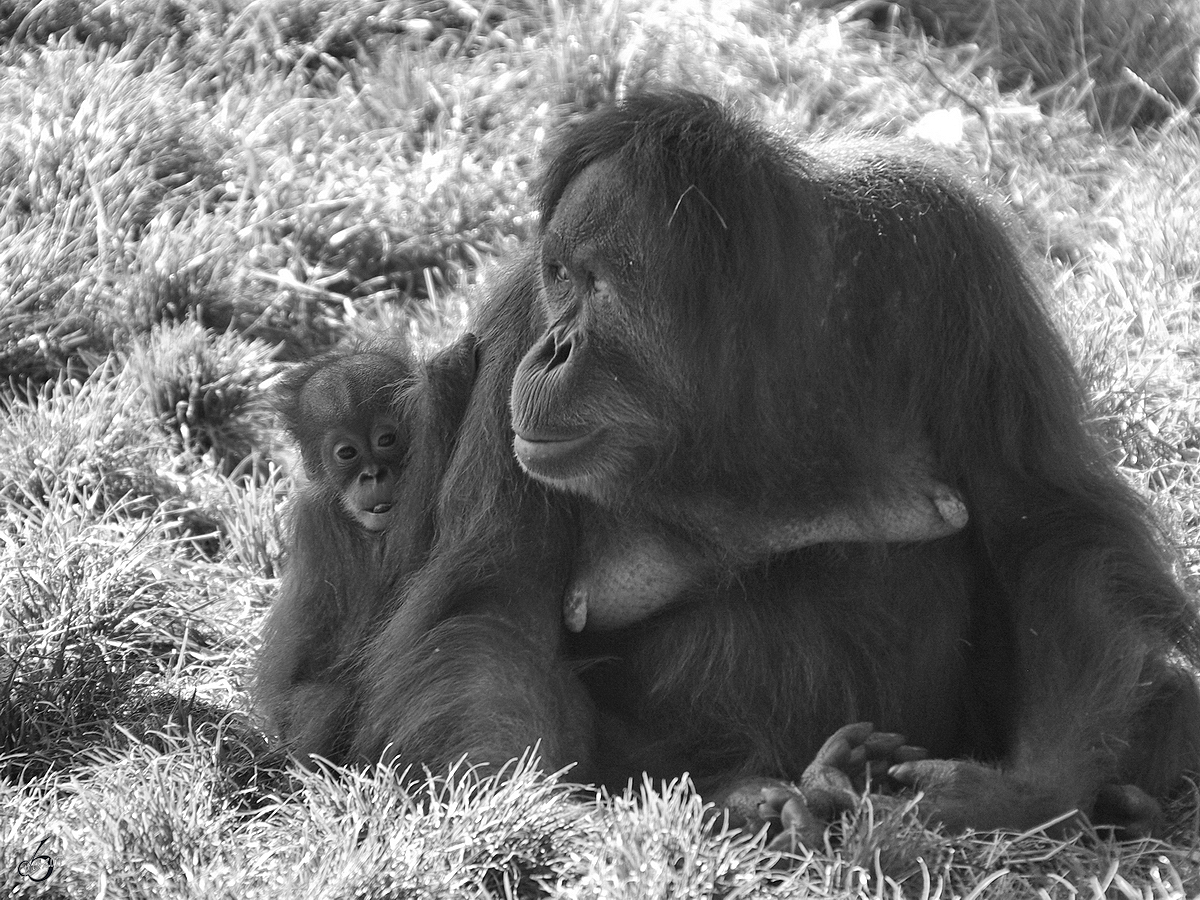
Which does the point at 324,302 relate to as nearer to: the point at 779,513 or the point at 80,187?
the point at 80,187

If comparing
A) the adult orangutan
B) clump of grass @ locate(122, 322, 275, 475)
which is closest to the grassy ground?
clump of grass @ locate(122, 322, 275, 475)

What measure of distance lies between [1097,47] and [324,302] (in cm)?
327

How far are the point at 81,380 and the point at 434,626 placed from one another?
2.43 metres

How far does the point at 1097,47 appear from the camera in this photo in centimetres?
664

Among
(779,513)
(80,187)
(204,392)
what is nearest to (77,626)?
(204,392)

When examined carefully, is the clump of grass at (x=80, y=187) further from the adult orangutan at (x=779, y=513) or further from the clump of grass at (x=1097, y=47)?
the clump of grass at (x=1097, y=47)

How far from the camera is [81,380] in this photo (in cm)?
537

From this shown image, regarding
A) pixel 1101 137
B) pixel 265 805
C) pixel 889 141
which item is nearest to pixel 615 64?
pixel 1101 137

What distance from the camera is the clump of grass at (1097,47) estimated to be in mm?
6504

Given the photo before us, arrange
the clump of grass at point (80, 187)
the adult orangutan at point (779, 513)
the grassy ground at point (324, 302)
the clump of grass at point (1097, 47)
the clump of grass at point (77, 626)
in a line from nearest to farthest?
the grassy ground at point (324, 302) → the adult orangutan at point (779, 513) → the clump of grass at point (77, 626) → the clump of grass at point (80, 187) → the clump of grass at point (1097, 47)

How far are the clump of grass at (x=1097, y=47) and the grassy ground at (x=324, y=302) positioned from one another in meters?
0.01

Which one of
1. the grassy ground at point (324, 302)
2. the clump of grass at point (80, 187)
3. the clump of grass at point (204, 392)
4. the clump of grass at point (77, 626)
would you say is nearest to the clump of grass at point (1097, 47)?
the grassy ground at point (324, 302)

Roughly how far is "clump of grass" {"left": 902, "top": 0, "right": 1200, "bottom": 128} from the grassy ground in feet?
0.05

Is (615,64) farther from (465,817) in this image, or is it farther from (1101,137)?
(465,817)
